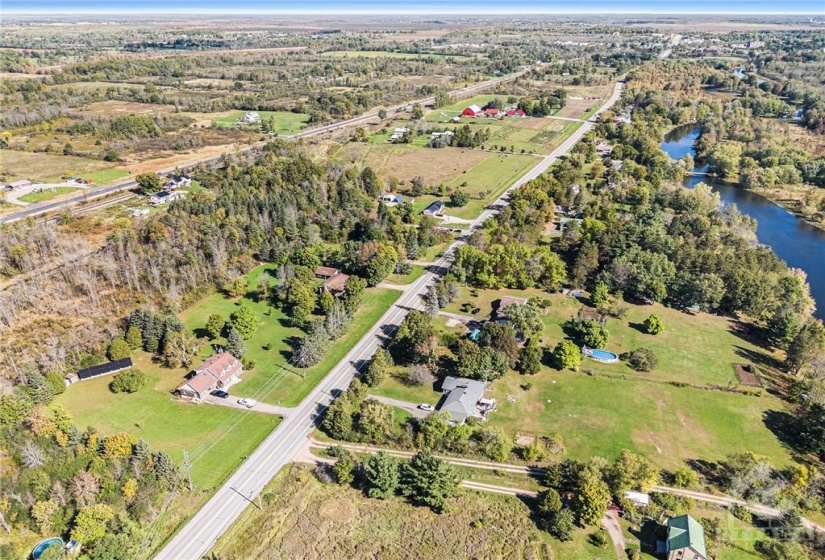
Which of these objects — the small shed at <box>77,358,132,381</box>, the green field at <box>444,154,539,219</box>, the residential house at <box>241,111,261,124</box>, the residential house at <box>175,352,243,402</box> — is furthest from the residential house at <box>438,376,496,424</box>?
the residential house at <box>241,111,261,124</box>

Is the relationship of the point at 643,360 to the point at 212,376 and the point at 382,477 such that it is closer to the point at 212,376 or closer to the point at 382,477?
the point at 382,477

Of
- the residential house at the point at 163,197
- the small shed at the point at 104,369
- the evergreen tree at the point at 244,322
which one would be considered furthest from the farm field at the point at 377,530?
the residential house at the point at 163,197

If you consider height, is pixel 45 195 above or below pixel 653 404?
above

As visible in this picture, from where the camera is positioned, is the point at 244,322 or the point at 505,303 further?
the point at 505,303

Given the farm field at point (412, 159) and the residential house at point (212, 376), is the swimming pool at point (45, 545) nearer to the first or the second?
the residential house at point (212, 376)

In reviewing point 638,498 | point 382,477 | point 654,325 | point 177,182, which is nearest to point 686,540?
point 638,498

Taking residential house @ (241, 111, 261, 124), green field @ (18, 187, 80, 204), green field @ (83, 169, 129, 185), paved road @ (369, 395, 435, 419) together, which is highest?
residential house @ (241, 111, 261, 124)

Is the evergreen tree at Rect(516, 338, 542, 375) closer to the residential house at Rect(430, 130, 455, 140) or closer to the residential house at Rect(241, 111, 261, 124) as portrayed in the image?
the residential house at Rect(430, 130, 455, 140)
